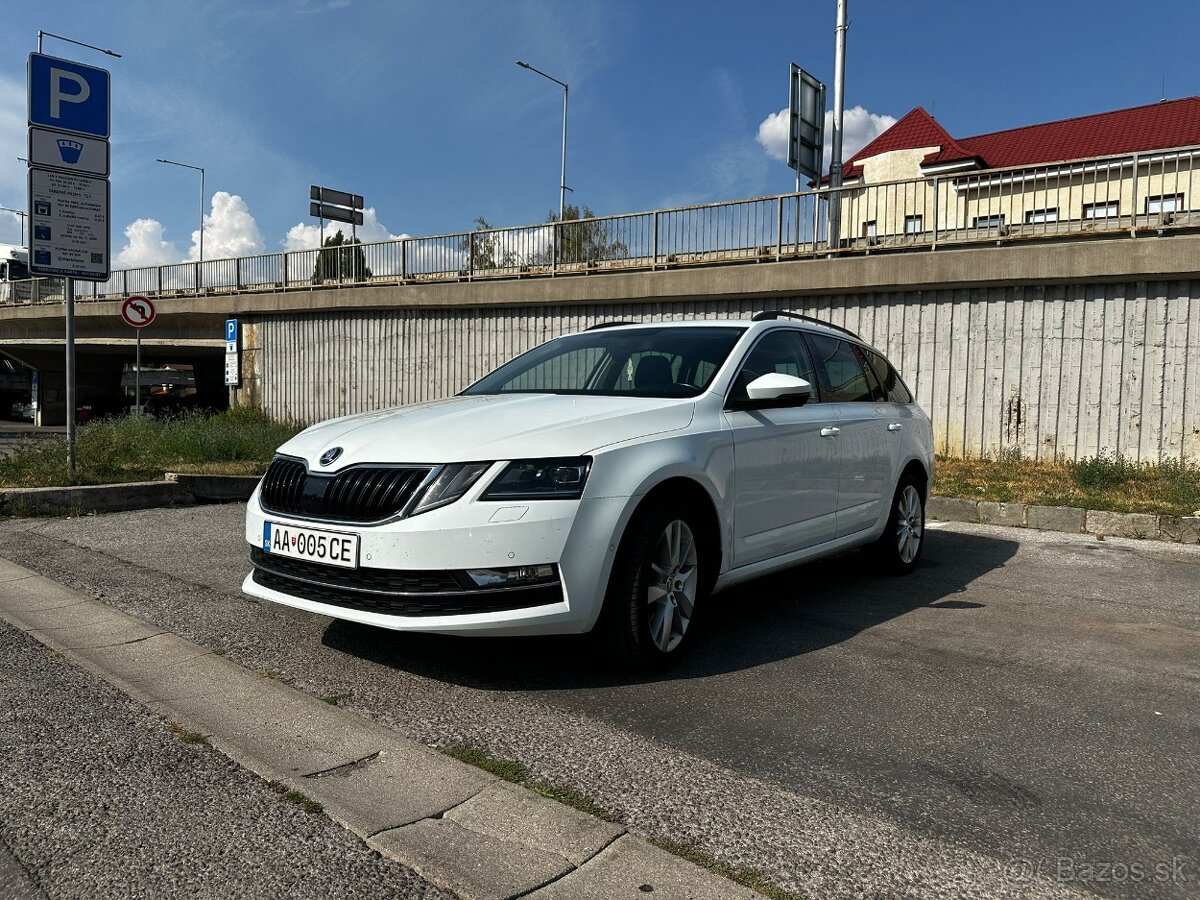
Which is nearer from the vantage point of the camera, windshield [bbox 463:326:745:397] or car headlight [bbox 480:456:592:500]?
car headlight [bbox 480:456:592:500]

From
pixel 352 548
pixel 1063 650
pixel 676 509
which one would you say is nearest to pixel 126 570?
pixel 352 548

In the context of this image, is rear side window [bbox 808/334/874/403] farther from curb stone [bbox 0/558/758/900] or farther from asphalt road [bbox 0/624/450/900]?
asphalt road [bbox 0/624/450/900]

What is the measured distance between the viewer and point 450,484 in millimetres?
3512

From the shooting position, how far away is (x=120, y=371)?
138ft

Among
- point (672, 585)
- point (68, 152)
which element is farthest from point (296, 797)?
point (68, 152)

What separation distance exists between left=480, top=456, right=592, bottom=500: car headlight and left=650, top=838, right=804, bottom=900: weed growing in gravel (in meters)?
1.41

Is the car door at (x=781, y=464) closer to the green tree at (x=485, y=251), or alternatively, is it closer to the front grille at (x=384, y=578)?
the front grille at (x=384, y=578)

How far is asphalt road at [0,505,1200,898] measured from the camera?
8.11 feet

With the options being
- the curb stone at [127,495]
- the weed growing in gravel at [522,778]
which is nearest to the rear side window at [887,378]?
the weed growing in gravel at [522,778]

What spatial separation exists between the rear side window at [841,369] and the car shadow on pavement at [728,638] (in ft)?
4.06

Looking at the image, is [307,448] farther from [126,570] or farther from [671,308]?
[671,308]

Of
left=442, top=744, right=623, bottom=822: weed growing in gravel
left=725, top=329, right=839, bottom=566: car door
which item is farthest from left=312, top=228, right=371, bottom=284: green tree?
left=442, top=744, right=623, bottom=822: weed growing in gravel

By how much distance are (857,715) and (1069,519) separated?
606 centimetres

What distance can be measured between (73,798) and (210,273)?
24.8m
